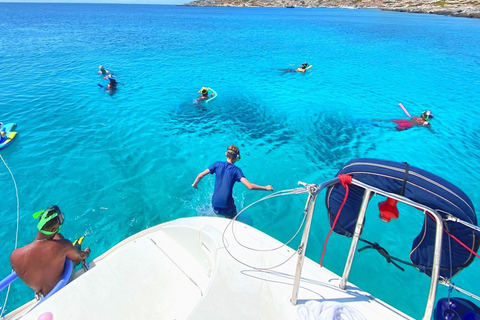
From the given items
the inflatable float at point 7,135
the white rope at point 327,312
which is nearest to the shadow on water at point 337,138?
the white rope at point 327,312

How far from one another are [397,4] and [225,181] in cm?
15733

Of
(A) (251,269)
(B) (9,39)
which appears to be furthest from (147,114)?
(B) (9,39)

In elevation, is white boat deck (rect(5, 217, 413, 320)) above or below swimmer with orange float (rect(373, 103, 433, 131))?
above

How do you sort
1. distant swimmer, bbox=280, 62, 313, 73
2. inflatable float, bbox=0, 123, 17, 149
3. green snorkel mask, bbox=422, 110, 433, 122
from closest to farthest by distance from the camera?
inflatable float, bbox=0, 123, 17, 149
green snorkel mask, bbox=422, 110, 433, 122
distant swimmer, bbox=280, 62, 313, 73

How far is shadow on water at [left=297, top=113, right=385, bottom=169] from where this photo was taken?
1037cm

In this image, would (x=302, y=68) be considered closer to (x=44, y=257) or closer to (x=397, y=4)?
(x=44, y=257)

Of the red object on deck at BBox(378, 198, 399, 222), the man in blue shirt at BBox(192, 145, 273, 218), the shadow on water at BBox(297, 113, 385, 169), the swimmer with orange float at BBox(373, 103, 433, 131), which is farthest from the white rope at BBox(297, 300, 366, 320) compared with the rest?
the swimmer with orange float at BBox(373, 103, 433, 131)

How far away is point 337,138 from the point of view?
11.8 m

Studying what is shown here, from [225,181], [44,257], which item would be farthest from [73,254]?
[225,181]

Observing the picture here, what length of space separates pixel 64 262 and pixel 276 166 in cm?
739

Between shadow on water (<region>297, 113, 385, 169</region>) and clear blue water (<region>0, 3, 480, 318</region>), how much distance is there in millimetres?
87

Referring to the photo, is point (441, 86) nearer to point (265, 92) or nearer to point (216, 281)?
point (265, 92)

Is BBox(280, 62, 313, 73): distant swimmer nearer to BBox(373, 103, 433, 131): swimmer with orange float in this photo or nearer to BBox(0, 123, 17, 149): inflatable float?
BBox(373, 103, 433, 131): swimmer with orange float

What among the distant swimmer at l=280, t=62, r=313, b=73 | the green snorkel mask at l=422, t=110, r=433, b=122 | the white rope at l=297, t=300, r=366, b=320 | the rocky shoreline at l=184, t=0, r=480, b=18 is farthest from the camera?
the rocky shoreline at l=184, t=0, r=480, b=18
